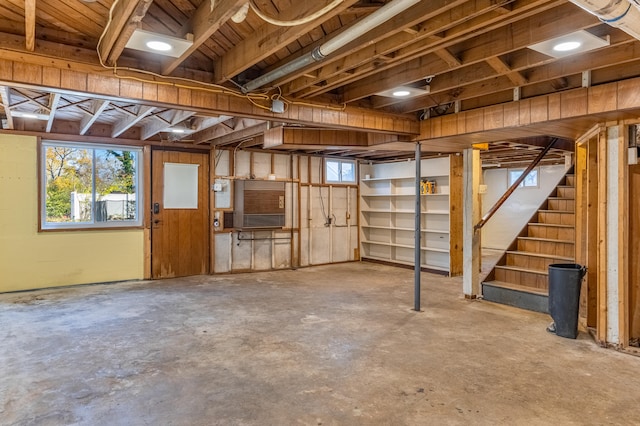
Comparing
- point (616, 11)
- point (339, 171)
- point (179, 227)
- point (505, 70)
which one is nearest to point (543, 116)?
point (505, 70)

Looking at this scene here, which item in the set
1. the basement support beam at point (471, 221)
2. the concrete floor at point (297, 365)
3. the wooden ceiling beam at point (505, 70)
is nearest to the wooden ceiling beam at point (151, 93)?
the wooden ceiling beam at point (505, 70)

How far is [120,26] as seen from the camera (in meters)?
2.18

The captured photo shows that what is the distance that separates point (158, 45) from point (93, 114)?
2847mm

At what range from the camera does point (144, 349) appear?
3.56 m

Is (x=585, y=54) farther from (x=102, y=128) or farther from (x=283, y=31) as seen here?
(x=102, y=128)

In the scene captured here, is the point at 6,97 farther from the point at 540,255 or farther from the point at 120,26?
the point at 540,255

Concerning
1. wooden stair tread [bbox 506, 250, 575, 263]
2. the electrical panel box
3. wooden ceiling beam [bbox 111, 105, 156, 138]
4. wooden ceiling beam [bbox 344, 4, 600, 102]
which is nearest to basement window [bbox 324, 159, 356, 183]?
the electrical panel box

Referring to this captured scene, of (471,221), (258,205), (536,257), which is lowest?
(536,257)

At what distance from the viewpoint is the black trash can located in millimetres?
3875

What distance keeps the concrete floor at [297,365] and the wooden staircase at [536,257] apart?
258 mm

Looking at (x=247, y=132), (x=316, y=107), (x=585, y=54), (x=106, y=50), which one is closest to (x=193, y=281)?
(x=247, y=132)

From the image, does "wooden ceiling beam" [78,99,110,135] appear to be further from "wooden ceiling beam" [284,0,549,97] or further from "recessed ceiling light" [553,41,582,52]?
"recessed ceiling light" [553,41,582,52]

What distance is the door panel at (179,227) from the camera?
22.3 ft

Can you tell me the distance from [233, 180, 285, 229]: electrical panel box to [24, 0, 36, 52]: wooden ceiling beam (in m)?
4.76
